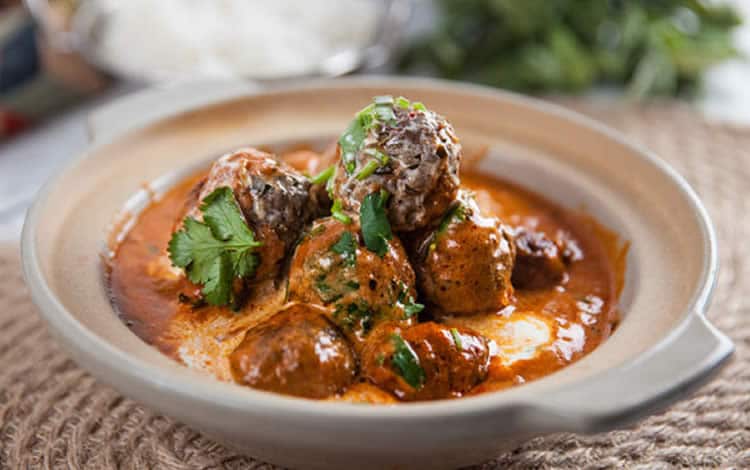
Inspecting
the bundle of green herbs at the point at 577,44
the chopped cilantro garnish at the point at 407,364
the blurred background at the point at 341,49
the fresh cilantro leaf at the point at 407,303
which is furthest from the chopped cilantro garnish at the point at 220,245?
the bundle of green herbs at the point at 577,44

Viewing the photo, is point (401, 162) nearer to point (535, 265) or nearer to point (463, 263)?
point (463, 263)

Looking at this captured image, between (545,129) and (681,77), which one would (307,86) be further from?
(681,77)

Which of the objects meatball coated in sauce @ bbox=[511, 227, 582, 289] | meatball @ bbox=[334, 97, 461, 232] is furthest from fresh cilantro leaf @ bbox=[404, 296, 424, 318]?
meatball coated in sauce @ bbox=[511, 227, 582, 289]

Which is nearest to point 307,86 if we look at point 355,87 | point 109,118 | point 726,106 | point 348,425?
point 355,87

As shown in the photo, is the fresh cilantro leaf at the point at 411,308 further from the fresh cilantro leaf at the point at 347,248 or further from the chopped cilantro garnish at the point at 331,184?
the chopped cilantro garnish at the point at 331,184

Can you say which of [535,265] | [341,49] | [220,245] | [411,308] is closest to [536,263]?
[535,265]
